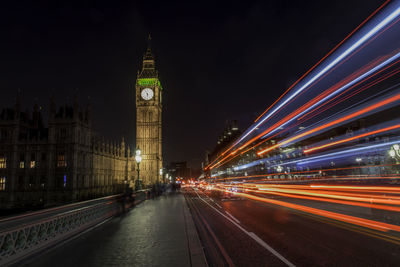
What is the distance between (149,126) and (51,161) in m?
49.5

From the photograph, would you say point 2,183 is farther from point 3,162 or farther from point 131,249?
point 131,249

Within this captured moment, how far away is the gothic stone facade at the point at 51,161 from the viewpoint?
47.7 m

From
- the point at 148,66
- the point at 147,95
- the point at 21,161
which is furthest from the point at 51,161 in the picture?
the point at 148,66

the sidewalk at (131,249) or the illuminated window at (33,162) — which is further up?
the illuminated window at (33,162)

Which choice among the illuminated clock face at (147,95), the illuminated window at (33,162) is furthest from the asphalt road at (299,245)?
the illuminated clock face at (147,95)

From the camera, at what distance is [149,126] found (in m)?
97.2

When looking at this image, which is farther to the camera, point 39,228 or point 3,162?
point 3,162

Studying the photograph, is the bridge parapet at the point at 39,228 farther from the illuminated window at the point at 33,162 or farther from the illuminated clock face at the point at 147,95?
the illuminated clock face at the point at 147,95

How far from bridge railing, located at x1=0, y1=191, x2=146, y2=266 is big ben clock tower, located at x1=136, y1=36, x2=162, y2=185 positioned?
80479 mm

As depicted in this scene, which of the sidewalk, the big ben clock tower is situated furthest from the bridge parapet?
the big ben clock tower

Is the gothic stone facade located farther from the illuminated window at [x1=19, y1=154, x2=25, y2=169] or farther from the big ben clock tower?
the big ben clock tower

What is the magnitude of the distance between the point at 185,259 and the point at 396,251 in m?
5.85

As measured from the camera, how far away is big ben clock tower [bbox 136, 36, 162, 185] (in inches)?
3634

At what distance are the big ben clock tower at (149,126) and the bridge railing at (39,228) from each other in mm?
80479
